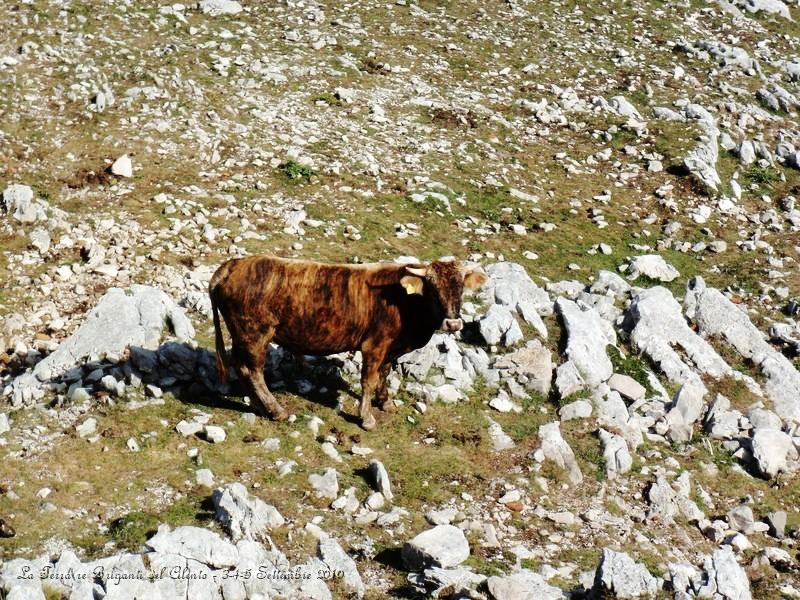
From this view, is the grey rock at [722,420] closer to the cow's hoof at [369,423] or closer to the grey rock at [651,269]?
the grey rock at [651,269]

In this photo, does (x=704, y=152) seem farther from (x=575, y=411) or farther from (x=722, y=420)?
(x=575, y=411)

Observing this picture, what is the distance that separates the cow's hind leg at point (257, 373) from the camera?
10.6 metres

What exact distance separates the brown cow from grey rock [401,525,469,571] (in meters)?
2.62

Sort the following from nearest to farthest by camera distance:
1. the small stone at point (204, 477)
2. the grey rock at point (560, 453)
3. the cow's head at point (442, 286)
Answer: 1. the small stone at point (204, 477)
2. the cow's head at point (442, 286)
3. the grey rock at point (560, 453)

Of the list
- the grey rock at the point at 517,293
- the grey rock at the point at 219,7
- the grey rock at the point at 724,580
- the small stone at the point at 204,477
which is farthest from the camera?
the grey rock at the point at 219,7

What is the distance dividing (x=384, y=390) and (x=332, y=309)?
1.57 metres

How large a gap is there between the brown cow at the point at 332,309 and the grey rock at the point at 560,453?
7.32 ft

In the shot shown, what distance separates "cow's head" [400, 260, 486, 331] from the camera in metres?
10.3

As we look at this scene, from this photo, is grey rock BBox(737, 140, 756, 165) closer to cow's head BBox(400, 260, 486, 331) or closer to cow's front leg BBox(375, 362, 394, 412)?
cow's head BBox(400, 260, 486, 331)

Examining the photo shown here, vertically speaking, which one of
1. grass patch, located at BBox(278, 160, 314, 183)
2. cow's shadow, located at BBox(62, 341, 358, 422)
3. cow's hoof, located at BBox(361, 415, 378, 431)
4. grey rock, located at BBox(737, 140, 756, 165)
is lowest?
grass patch, located at BBox(278, 160, 314, 183)

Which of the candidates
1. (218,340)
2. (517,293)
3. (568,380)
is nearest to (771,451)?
(568,380)

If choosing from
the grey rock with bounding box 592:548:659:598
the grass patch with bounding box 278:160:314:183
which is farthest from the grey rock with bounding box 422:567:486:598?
the grass patch with bounding box 278:160:314:183

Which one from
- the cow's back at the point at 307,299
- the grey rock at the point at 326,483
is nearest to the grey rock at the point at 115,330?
the cow's back at the point at 307,299

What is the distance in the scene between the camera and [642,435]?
11.9 metres
